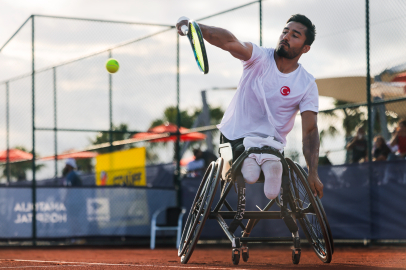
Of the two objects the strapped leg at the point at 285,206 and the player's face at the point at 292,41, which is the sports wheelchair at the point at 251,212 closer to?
the strapped leg at the point at 285,206

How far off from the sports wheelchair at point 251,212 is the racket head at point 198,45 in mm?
617

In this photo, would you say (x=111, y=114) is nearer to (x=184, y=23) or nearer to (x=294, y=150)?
(x=294, y=150)

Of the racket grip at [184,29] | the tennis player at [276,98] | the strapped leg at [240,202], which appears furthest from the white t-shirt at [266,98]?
the racket grip at [184,29]

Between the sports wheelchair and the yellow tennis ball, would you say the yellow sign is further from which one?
the sports wheelchair

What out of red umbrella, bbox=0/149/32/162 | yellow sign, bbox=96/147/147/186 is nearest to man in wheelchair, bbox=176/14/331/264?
yellow sign, bbox=96/147/147/186

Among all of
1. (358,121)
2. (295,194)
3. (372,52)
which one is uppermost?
(372,52)

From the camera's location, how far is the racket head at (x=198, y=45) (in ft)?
11.3

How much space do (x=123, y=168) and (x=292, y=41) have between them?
661 cm

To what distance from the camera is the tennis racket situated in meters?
3.45

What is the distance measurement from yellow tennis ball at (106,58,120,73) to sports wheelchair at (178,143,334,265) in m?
6.77

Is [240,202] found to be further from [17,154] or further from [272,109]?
[17,154]

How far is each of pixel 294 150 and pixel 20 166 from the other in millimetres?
8653

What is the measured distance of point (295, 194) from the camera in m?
4.09

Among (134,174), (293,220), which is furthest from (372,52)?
(134,174)
